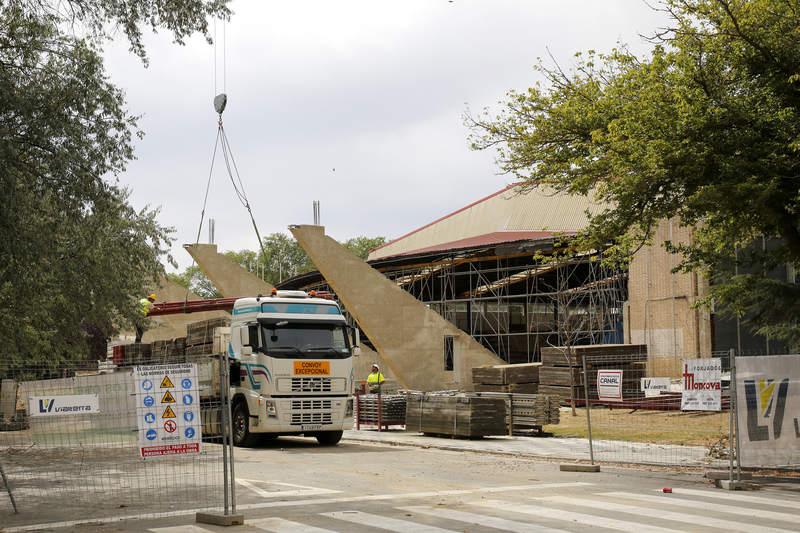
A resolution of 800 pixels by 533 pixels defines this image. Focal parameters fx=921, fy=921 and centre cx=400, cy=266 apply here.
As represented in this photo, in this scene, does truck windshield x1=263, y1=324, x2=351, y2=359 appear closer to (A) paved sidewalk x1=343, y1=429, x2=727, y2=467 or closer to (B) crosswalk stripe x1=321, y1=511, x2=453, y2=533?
(A) paved sidewalk x1=343, y1=429, x2=727, y2=467

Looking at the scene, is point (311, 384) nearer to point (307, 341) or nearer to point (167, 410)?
point (307, 341)

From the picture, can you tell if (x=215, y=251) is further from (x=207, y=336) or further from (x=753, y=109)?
(x=753, y=109)

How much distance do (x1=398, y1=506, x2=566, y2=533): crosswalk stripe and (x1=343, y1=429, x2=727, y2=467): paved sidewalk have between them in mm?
7761

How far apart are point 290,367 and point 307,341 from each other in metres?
0.80

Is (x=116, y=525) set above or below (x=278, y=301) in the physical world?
below

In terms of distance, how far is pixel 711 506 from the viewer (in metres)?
11.6

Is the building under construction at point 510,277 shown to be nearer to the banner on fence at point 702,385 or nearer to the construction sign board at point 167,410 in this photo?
the banner on fence at point 702,385

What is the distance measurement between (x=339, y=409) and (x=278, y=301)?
2.85 m

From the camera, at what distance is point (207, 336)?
23.6m

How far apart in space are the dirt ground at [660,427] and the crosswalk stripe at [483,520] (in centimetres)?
816

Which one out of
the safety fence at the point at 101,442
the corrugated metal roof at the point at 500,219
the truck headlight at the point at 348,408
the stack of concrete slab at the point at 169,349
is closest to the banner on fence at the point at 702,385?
the safety fence at the point at 101,442

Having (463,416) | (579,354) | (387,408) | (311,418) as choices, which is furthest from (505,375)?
(311,418)

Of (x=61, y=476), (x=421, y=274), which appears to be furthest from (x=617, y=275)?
(x=61, y=476)

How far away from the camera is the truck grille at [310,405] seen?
20562mm
